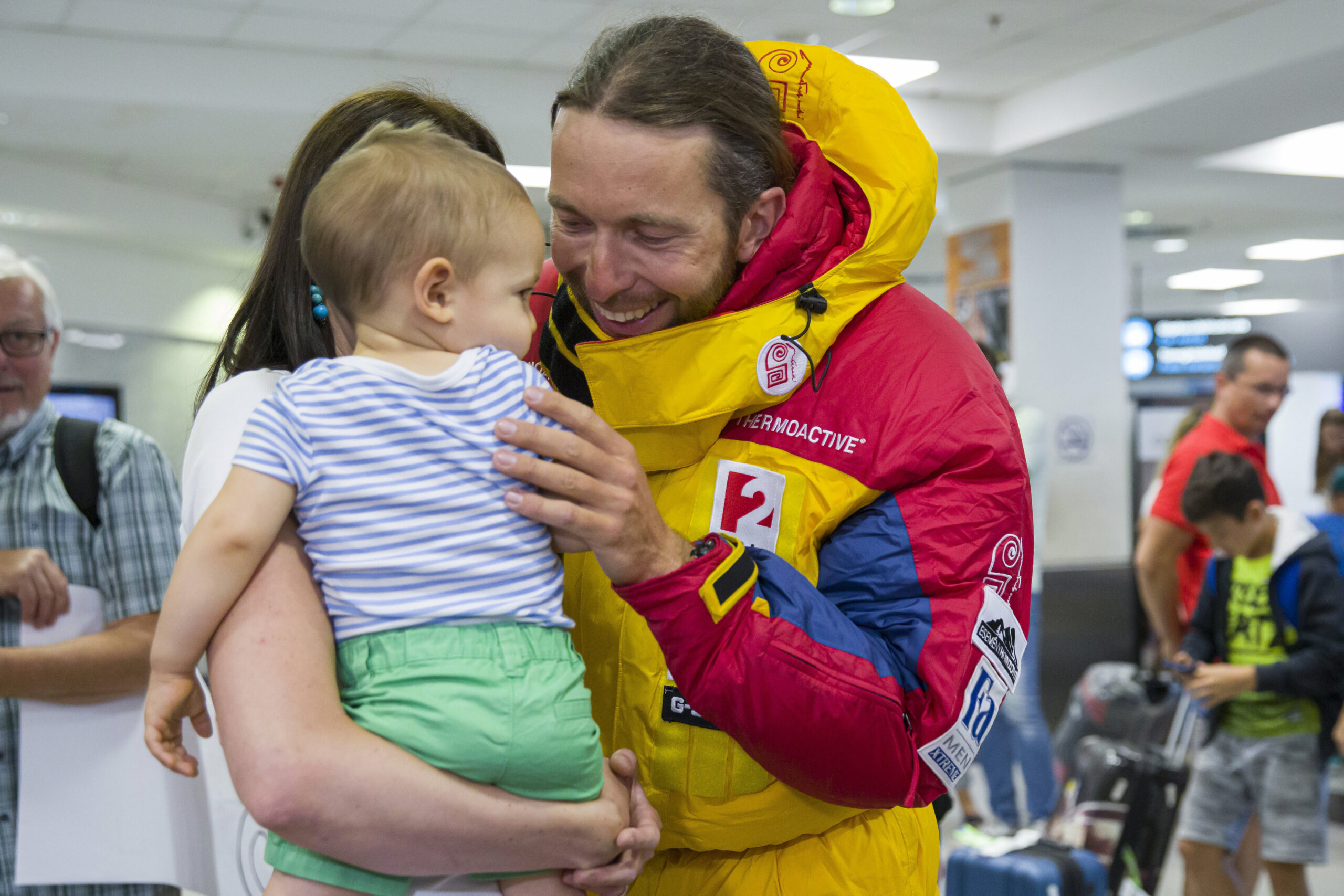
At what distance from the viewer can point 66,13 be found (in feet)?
18.2

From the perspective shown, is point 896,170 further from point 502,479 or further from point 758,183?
point 502,479

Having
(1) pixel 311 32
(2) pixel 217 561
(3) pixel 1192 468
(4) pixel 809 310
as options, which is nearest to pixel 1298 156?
(3) pixel 1192 468

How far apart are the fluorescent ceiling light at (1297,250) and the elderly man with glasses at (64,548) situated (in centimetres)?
1162

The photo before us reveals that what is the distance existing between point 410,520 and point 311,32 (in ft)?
18.2

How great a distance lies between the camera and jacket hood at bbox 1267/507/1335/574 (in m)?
3.47

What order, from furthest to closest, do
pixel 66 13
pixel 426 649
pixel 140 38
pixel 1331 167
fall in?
pixel 1331 167 < pixel 140 38 < pixel 66 13 < pixel 426 649

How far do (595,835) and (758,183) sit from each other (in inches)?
31.0

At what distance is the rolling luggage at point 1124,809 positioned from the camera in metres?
3.31

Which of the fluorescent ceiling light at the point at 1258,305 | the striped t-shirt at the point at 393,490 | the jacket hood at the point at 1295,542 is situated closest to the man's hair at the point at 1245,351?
the jacket hood at the point at 1295,542

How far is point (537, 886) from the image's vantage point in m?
1.08

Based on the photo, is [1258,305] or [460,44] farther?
[1258,305]

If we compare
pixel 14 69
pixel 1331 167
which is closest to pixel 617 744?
pixel 14 69

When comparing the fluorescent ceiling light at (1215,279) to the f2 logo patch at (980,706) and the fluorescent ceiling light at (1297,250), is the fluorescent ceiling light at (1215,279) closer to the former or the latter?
the fluorescent ceiling light at (1297,250)

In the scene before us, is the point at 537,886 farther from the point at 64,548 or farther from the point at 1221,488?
the point at 1221,488
